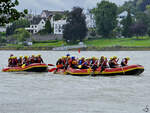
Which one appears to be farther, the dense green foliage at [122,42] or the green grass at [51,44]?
the green grass at [51,44]

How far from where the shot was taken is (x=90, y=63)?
35.0 m

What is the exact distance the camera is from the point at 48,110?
2053 cm

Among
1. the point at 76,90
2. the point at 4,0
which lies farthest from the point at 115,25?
the point at 4,0

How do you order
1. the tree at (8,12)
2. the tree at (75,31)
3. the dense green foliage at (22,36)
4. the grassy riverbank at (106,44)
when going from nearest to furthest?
1. the tree at (8,12)
2. the grassy riverbank at (106,44)
3. the tree at (75,31)
4. the dense green foliage at (22,36)

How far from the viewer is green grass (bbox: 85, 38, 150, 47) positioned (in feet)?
351

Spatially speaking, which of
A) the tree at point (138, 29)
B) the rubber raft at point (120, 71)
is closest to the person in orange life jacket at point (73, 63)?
the rubber raft at point (120, 71)

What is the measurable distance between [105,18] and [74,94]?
99.4m

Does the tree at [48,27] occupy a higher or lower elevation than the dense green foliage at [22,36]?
higher

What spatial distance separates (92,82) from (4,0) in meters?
16.4

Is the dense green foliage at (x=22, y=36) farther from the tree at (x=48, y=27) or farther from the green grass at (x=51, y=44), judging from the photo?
the tree at (x=48, y=27)

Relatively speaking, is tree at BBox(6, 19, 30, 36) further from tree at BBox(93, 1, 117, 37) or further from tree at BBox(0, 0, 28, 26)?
tree at BBox(0, 0, 28, 26)

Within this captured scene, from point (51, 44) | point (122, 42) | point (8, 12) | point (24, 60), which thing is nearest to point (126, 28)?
point (122, 42)

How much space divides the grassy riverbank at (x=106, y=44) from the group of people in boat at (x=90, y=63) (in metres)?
67.7

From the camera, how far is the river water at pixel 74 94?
20984mm
